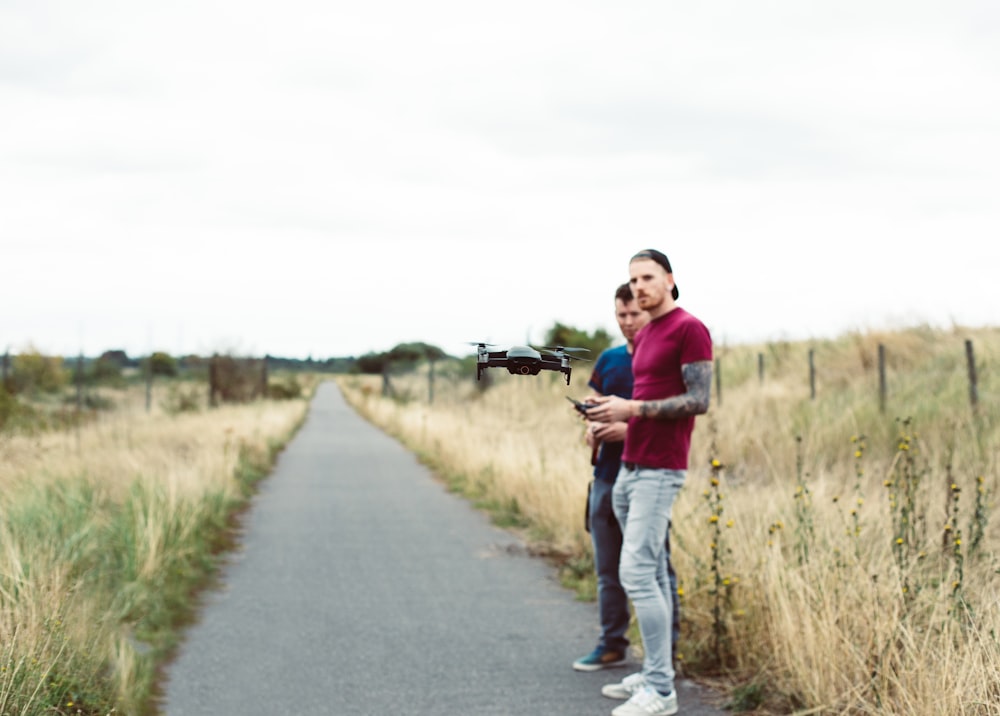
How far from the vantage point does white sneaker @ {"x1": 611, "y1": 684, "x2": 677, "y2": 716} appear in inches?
188

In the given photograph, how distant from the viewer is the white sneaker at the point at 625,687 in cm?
508

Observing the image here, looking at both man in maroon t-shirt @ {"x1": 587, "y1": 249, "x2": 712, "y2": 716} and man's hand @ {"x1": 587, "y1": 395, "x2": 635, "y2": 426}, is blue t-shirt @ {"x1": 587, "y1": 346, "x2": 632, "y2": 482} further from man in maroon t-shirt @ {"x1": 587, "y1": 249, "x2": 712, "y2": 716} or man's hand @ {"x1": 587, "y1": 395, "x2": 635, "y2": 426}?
man's hand @ {"x1": 587, "y1": 395, "x2": 635, "y2": 426}

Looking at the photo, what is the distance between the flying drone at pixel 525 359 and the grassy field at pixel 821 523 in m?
1.24

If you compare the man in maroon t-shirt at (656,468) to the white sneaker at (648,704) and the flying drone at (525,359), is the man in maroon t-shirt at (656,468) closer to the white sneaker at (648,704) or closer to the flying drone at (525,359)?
the white sneaker at (648,704)

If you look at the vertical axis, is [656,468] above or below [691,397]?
below

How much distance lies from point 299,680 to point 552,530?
483 cm

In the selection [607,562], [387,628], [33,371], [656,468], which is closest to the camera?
[656,468]

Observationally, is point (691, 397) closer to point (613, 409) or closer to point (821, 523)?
point (613, 409)

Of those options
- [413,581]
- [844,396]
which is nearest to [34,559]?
[413,581]

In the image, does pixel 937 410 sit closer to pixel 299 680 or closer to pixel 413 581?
pixel 413 581

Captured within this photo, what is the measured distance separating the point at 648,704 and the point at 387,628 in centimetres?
263

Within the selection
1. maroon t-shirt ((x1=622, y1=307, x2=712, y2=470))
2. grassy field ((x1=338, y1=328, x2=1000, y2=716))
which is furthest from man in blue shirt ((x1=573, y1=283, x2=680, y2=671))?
maroon t-shirt ((x1=622, y1=307, x2=712, y2=470))

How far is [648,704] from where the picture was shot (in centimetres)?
478

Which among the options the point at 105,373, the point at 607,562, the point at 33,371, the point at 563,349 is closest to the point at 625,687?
the point at 607,562
